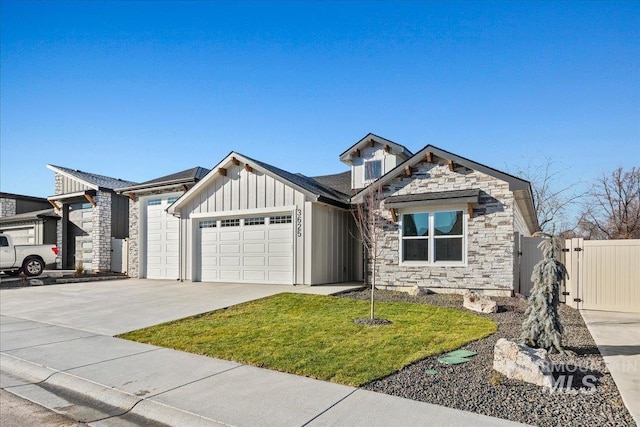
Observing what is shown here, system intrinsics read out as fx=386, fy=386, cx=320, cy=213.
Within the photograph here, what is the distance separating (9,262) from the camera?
17609 mm

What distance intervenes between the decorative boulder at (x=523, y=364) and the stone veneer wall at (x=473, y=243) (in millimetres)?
6839

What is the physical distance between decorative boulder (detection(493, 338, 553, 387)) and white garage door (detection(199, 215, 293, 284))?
965 cm

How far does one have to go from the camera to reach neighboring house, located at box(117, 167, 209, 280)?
57.7 feet

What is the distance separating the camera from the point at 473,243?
38.4 ft

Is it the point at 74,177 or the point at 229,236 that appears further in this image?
the point at 74,177

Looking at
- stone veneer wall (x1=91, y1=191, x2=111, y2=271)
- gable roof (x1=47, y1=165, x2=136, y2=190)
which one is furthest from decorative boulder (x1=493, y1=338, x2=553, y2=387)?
gable roof (x1=47, y1=165, x2=136, y2=190)

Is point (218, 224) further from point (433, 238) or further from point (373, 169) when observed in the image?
point (433, 238)

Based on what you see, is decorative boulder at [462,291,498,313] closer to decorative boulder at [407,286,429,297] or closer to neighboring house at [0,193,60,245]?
decorative boulder at [407,286,429,297]

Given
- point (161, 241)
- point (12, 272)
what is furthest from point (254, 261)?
point (12, 272)

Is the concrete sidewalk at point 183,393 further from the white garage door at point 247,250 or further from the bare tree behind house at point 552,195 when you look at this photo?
the bare tree behind house at point 552,195

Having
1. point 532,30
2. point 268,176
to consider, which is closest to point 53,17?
point 268,176

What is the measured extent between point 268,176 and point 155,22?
6.08 metres

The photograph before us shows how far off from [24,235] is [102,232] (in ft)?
29.4

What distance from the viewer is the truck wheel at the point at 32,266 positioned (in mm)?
18172
